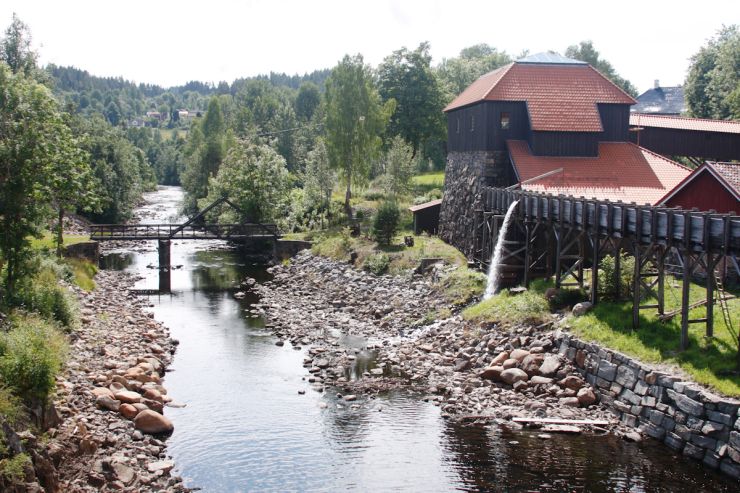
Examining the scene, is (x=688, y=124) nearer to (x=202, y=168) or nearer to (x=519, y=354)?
(x=519, y=354)

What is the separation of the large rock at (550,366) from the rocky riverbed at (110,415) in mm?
11895

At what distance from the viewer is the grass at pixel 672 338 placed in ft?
64.4

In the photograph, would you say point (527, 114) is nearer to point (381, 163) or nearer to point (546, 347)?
point (546, 347)

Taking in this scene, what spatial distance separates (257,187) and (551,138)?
26.5 m

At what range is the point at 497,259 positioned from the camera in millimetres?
33031

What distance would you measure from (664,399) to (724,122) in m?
28.9

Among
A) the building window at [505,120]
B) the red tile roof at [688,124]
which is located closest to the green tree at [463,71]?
the red tile roof at [688,124]

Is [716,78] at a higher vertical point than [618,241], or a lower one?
higher

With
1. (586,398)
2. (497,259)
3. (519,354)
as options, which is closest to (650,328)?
(586,398)

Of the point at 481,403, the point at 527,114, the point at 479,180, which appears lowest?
the point at 481,403

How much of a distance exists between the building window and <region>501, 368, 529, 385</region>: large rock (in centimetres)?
1848

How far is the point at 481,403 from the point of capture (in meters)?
22.8

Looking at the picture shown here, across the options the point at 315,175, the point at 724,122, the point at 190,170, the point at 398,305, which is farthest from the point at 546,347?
the point at 190,170

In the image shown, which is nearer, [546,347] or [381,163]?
[546,347]
